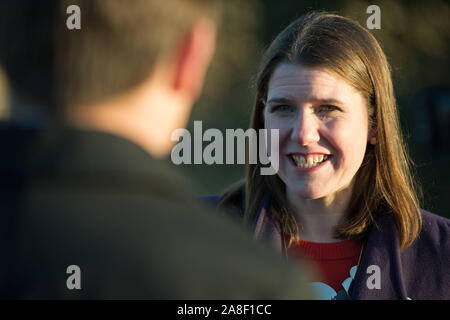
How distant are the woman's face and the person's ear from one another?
111cm

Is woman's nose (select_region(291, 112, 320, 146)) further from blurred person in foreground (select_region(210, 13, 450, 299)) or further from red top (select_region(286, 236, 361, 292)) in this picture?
red top (select_region(286, 236, 361, 292))

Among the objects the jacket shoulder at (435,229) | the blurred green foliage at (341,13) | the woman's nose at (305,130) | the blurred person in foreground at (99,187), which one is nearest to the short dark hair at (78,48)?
the blurred person in foreground at (99,187)

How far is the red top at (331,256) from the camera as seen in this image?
208cm

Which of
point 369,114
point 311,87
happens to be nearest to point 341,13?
point 369,114

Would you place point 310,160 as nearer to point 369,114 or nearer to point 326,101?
point 326,101

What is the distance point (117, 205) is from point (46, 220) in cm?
10

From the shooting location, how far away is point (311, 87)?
216 cm

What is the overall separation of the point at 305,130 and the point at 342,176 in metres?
0.24

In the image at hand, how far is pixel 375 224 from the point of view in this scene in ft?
7.20

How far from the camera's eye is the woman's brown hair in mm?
2191
